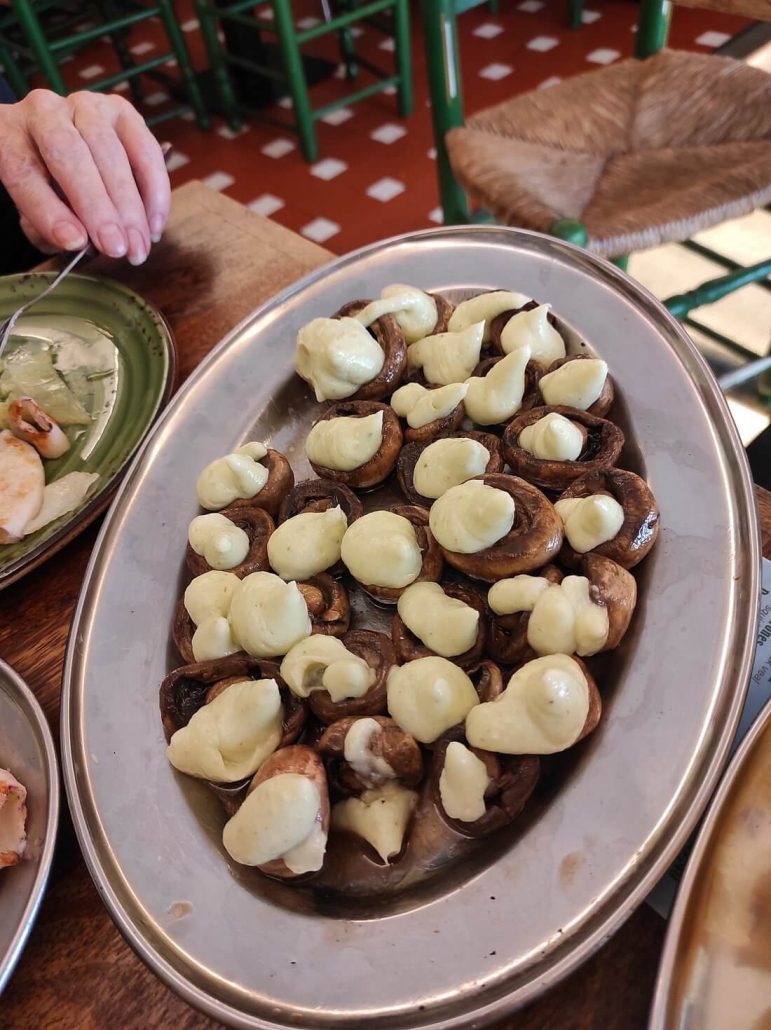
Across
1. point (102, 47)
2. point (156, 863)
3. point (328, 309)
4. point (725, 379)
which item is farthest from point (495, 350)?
point (102, 47)

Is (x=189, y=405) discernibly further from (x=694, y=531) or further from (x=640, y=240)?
(x=640, y=240)

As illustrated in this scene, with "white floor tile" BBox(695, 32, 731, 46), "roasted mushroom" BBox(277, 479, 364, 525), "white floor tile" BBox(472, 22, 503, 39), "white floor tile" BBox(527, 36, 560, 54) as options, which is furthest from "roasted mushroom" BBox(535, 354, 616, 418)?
"white floor tile" BBox(472, 22, 503, 39)

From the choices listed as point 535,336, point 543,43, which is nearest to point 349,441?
point 535,336

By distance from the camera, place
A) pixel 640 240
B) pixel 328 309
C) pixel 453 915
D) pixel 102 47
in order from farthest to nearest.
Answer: pixel 102 47 → pixel 640 240 → pixel 328 309 → pixel 453 915

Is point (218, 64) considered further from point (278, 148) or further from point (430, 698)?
point (430, 698)

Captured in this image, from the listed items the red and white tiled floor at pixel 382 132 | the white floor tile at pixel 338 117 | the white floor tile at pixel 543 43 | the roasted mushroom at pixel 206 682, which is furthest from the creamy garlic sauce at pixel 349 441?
the white floor tile at pixel 543 43

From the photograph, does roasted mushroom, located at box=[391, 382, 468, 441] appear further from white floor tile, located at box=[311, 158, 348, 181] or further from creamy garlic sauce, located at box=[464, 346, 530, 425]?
white floor tile, located at box=[311, 158, 348, 181]
